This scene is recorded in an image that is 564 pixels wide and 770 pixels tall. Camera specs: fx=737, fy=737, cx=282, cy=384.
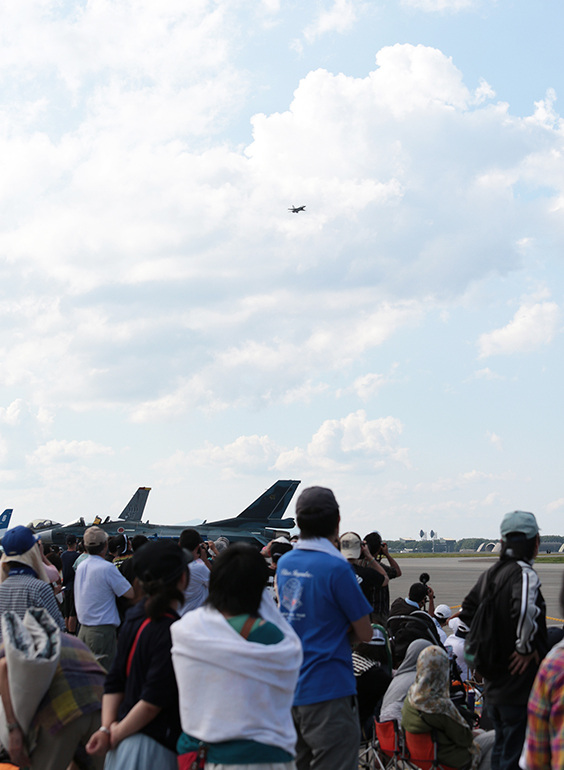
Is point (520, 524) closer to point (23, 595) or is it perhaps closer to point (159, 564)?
point (159, 564)

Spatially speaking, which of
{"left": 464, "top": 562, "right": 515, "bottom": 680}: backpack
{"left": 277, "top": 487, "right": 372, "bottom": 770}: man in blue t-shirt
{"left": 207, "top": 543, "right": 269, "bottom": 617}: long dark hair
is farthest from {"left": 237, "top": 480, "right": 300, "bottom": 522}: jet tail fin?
{"left": 207, "top": 543, "right": 269, "bottom": 617}: long dark hair

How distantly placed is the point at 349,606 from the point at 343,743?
0.73 metres

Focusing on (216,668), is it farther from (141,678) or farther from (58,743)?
(58,743)

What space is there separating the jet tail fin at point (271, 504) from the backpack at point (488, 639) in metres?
34.3

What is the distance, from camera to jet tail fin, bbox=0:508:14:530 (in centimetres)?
5419

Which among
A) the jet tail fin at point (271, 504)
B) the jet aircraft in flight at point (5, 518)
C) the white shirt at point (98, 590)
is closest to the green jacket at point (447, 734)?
the white shirt at point (98, 590)

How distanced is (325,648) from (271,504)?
1401 inches

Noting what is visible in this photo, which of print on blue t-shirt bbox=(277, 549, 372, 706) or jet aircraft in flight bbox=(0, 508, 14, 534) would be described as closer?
print on blue t-shirt bbox=(277, 549, 372, 706)

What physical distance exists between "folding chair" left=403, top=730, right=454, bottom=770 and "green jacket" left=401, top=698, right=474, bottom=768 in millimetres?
33

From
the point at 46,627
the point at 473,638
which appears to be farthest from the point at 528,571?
the point at 46,627

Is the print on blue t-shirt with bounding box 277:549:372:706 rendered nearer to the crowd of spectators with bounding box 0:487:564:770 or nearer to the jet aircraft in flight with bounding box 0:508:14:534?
the crowd of spectators with bounding box 0:487:564:770

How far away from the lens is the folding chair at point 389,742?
5430mm

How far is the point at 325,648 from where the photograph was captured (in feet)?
13.5

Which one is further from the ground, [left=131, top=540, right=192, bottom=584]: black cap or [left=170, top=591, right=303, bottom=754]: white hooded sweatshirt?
[left=131, top=540, right=192, bottom=584]: black cap
